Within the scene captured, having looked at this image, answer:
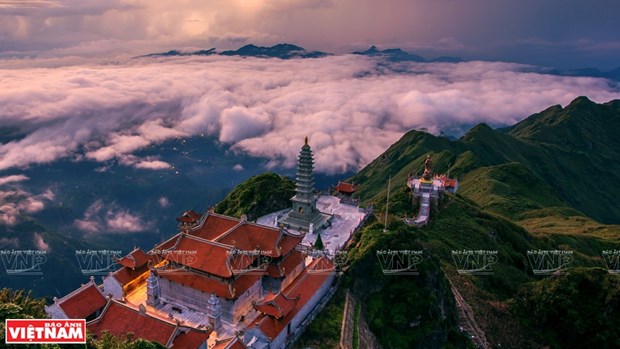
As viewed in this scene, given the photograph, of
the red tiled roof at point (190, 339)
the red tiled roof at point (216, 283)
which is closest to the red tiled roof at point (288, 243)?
the red tiled roof at point (216, 283)

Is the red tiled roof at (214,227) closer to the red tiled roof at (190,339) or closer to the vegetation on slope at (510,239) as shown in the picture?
the red tiled roof at (190,339)

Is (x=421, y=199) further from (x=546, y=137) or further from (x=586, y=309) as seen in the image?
(x=546, y=137)

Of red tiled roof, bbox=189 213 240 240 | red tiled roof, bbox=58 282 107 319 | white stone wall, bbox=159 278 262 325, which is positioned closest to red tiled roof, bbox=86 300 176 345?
red tiled roof, bbox=58 282 107 319

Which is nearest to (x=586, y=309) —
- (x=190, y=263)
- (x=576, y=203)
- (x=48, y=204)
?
(x=190, y=263)

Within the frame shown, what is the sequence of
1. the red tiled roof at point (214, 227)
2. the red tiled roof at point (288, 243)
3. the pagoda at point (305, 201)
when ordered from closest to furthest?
the red tiled roof at point (288, 243) → the red tiled roof at point (214, 227) → the pagoda at point (305, 201)

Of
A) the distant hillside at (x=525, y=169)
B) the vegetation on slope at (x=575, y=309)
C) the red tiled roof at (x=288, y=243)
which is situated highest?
the red tiled roof at (x=288, y=243)

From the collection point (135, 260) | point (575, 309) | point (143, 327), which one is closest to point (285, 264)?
point (143, 327)
